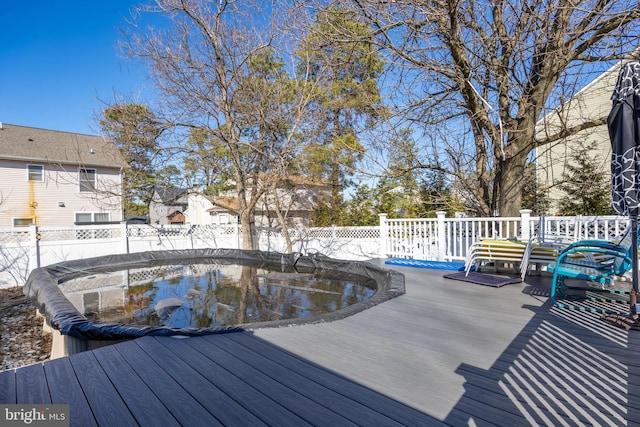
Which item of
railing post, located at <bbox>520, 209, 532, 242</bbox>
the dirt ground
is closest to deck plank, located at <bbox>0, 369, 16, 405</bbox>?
the dirt ground

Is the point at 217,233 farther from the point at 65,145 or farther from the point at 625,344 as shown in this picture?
the point at 625,344

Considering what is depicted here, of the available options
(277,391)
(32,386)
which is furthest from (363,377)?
(32,386)

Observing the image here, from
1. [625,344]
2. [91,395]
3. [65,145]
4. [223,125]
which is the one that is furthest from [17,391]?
[65,145]

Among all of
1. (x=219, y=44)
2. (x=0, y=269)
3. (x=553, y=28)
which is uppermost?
(x=219, y=44)

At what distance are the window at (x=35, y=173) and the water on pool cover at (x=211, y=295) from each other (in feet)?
27.6

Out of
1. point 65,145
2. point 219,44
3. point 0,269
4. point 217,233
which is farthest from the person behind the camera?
point 65,145

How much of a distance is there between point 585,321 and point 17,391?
3.98m

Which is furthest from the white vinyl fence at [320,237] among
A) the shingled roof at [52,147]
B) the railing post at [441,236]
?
the shingled roof at [52,147]

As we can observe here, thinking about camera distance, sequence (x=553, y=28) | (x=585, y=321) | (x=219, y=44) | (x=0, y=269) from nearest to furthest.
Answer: (x=585, y=321) < (x=553, y=28) < (x=0, y=269) < (x=219, y=44)

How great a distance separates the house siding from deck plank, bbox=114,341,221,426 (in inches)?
458

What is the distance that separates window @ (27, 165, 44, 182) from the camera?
13250 mm

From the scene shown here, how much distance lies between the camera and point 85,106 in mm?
10227

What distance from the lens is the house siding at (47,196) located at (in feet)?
41.7

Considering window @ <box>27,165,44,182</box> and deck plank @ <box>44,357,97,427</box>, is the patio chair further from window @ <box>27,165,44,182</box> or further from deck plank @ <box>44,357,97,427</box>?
window @ <box>27,165,44,182</box>
